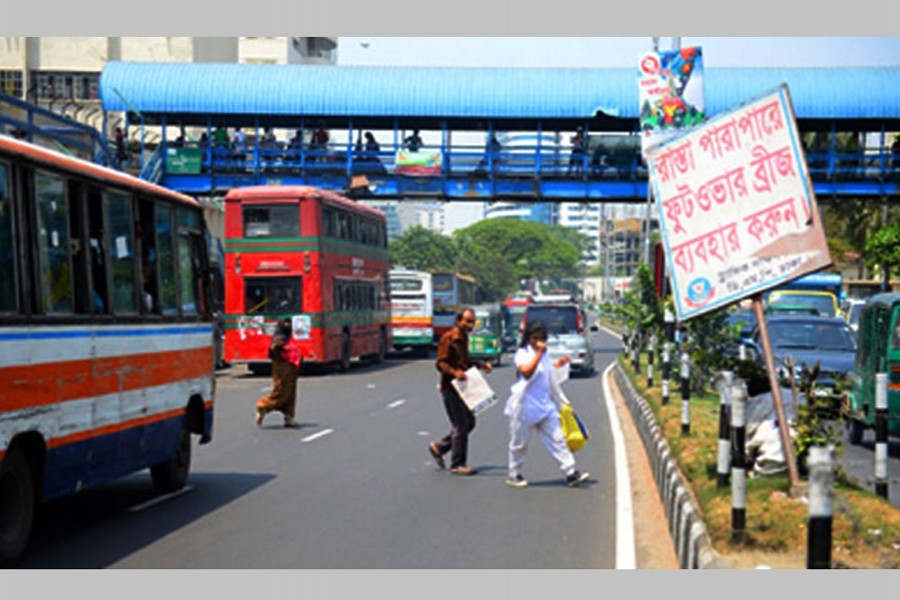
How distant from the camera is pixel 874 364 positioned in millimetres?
15852

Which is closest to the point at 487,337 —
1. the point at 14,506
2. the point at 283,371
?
the point at 283,371

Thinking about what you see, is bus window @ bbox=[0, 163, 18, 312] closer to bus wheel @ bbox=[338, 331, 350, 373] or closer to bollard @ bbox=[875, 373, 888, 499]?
bollard @ bbox=[875, 373, 888, 499]

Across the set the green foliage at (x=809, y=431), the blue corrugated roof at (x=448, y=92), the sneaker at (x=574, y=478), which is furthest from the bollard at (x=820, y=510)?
the blue corrugated roof at (x=448, y=92)

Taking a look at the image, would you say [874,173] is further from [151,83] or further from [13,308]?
[13,308]

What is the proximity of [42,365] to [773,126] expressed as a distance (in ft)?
17.6

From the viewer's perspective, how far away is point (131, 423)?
10320 mm

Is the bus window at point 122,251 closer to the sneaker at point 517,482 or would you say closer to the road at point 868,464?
the sneaker at point 517,482

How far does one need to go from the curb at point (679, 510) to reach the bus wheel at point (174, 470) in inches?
174

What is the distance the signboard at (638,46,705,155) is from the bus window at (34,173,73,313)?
13.7 metres

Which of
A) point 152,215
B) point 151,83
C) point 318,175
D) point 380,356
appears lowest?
point 380,356

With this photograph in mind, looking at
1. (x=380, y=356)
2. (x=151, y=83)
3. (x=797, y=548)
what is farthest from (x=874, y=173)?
(x=797, y=548)

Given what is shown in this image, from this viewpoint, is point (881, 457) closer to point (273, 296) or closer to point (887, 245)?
point (887, 245)

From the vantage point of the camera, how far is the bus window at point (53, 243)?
8.54m

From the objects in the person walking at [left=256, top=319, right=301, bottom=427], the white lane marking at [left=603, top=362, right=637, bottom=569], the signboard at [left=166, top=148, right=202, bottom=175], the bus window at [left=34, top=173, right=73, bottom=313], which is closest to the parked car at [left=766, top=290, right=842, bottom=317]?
the signboard at [left=166, top=148, right=202, bottom=175]
